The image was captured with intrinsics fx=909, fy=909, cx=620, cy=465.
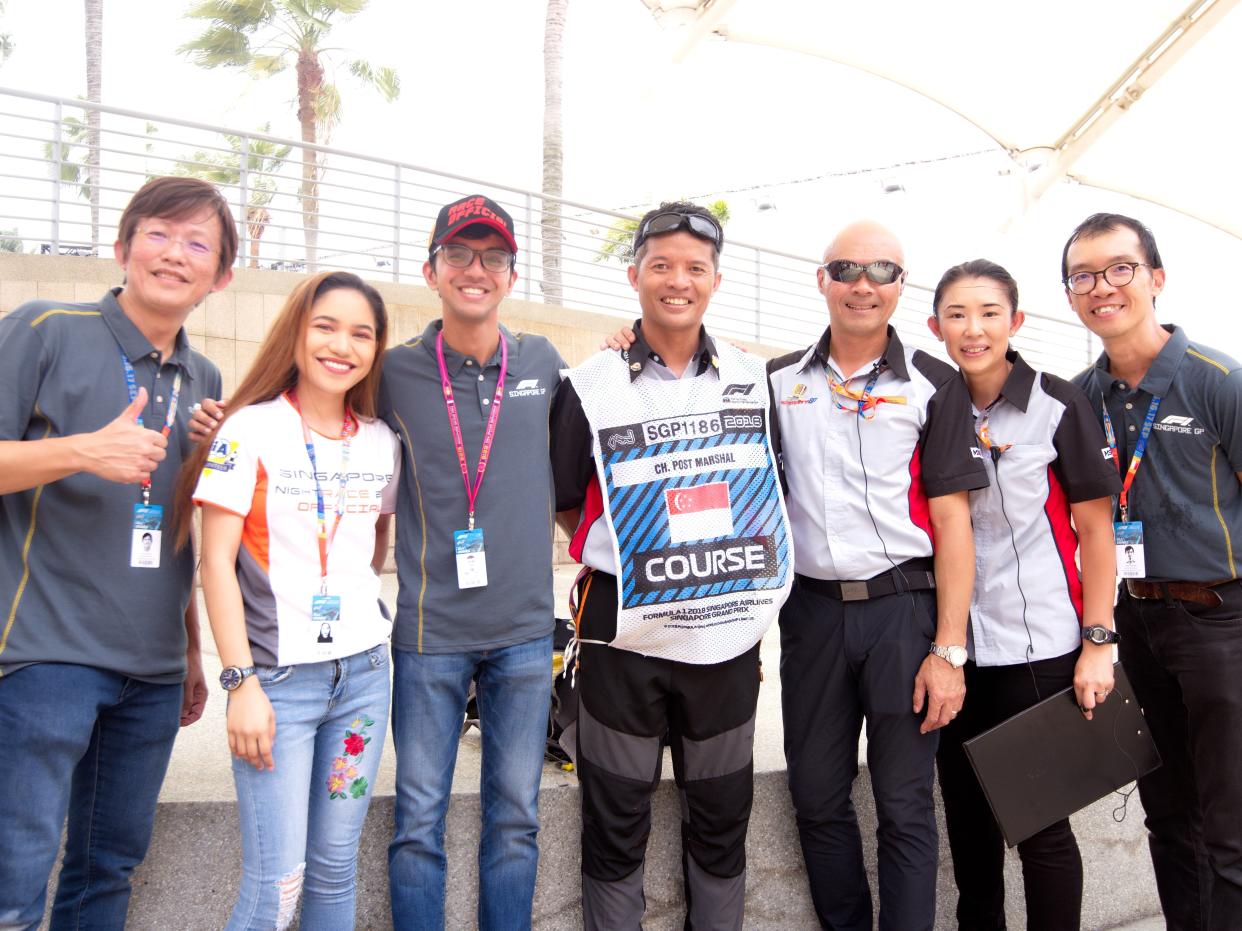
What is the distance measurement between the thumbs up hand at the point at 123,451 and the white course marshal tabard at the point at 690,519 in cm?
109

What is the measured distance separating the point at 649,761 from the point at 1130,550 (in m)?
1.58

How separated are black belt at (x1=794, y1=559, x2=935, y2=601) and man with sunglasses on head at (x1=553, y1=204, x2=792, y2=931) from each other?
0.85ft

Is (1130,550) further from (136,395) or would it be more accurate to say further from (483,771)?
(136,395)

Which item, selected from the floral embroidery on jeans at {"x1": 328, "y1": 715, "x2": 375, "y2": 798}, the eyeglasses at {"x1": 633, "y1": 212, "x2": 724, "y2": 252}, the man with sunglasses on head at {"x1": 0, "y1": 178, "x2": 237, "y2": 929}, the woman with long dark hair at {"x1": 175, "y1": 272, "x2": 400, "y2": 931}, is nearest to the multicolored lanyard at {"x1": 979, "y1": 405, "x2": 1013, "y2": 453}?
the eyeglasses at {"x1": 633, "y1": 212, "x2": 724, "y2": 252}

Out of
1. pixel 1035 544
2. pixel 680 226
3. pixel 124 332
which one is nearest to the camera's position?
pixel 124 332

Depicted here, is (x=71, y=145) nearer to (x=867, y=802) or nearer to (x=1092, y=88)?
(x=867, y=802)

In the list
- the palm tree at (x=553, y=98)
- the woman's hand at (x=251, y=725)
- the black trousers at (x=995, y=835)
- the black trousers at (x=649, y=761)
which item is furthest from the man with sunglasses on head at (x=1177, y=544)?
the palm tree at (x=553, y=98)

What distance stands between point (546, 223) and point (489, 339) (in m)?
9.80

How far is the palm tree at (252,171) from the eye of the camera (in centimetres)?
851

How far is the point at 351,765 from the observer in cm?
218

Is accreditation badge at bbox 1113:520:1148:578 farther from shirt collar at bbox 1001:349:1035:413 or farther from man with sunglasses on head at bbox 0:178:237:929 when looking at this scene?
man with sunglasses on head at bbox 0:178:237:929

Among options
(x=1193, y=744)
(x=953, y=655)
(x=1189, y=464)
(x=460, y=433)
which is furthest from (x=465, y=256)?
(x=1193, y=744)

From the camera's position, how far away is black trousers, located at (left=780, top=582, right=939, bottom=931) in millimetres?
2566

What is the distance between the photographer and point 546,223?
11938 mm
